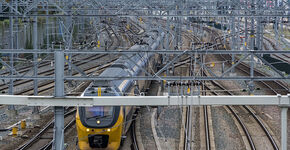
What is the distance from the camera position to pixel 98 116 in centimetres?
1076

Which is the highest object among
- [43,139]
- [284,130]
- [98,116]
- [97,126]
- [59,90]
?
[59,90]

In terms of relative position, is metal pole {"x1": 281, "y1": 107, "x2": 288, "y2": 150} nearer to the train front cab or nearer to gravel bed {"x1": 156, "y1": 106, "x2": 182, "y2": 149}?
the train front cab

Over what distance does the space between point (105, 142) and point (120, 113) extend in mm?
802

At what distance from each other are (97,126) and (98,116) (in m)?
0.26

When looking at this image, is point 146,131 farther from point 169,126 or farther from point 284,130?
point 284,130

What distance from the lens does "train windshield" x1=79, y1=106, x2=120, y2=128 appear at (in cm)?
1066

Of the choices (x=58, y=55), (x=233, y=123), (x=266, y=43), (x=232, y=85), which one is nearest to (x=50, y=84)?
(x=232, y=85)

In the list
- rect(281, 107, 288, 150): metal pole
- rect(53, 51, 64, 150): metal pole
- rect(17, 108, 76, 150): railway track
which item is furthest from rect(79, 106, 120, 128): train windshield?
rect(281, 107, 288, 150): metal pole

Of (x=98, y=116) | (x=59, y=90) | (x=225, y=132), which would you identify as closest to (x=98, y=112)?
(x=98, y=116)

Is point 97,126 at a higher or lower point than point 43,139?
higher

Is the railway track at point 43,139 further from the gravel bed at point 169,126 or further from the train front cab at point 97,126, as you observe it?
the gravel bed at point 169,126

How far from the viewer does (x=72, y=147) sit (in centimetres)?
1223

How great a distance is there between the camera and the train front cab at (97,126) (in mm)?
10664

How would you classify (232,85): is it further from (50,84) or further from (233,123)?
(50,84)
